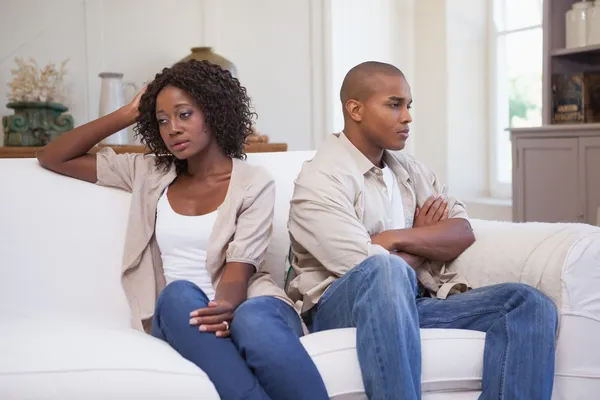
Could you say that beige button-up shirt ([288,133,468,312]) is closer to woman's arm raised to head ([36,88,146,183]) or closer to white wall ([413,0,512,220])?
woman's arm raised to head ([36,88,146,183])

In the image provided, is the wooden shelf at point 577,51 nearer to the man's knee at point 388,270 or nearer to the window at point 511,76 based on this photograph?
the window at point 511,76

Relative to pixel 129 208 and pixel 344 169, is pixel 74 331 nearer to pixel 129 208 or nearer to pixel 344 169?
pixel 129 208

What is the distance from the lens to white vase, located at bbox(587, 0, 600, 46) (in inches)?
131

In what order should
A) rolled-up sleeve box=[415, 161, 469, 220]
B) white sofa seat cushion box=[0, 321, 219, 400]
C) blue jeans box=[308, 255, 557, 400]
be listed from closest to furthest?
white sofa seat cushion box=[0, 321, 219, 400]
blue jeans box=[308, 255, 557, 400]
rolled-up sleeve box=[415, 161, 469, 220]

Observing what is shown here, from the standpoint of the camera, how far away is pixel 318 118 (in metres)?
4.44

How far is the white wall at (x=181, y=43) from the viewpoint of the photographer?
12.6ft

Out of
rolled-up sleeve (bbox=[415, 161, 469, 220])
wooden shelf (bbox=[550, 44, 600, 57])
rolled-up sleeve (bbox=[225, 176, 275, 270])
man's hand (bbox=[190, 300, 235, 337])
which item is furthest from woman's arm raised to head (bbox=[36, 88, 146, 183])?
wooden shelf (bbox=[550, 44, 600, 57])

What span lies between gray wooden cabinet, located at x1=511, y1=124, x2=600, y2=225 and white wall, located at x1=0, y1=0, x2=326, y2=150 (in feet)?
4.50

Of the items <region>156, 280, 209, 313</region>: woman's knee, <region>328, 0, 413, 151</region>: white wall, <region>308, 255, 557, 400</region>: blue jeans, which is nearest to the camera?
<region>308, 255, 557, 400</region>: blue jeans

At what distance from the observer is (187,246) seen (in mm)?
1742

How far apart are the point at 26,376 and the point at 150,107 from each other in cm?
85

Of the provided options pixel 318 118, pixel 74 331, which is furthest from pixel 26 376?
pixel 318 118

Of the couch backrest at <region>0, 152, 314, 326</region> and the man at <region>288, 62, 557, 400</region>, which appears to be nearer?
the man at <region>288, 62, 557, 400</region>

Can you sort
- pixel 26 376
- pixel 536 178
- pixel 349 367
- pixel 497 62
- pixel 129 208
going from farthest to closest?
pixel 497 62 → pixel 536 178 → pixel 129 208 → pixel 349 367 → pixel 26 376
